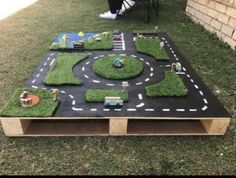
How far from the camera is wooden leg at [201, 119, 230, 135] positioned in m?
2.74

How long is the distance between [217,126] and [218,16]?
10.7ft

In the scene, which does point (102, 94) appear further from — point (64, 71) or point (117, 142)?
point (64, 71)

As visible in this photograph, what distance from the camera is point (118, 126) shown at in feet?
8.92

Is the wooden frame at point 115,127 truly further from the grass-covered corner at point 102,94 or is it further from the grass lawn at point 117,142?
→ the grass-covered corner at point 102,94

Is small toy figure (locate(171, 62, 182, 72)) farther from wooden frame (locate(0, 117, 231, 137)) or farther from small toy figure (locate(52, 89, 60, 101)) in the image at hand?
small toy figure (locate(52, 89, 60, 101))

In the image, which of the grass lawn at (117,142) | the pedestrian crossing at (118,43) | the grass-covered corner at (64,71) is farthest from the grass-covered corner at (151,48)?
the grass-covered corner at (64,71)

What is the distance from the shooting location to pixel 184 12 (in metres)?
7.12

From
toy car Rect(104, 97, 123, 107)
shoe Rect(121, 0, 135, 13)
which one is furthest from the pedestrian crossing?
shoe Rect(121, 0, 135, 13)

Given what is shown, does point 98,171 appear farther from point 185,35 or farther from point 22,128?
point 185,35

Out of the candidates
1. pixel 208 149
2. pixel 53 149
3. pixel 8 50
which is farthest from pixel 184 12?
pixel 53 149

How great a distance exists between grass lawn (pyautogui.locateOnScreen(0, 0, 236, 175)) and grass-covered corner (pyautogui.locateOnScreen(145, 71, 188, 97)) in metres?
0.54

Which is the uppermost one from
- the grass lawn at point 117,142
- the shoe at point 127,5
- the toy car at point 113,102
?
the toy car at point 113,102

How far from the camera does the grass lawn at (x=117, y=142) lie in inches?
96.5

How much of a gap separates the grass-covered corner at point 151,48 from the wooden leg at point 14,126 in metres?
2.20
